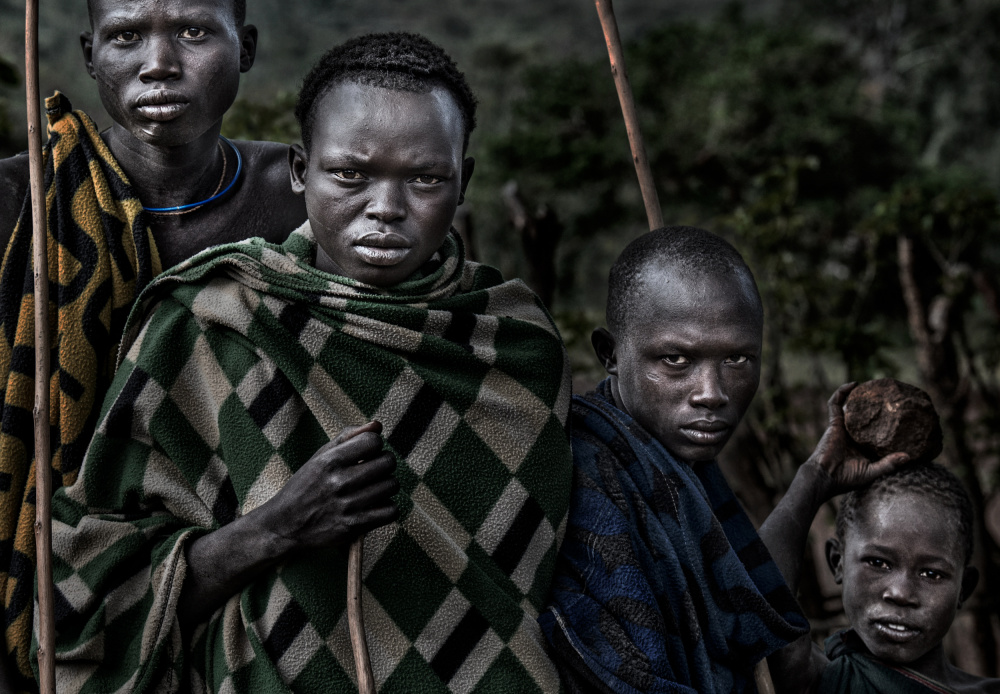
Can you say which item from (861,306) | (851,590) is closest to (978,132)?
(861,306)

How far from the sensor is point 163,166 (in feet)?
6.12

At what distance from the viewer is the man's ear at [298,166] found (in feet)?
5.50

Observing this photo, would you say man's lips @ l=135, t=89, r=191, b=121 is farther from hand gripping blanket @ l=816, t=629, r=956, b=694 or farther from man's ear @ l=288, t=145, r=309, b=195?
hand gripping blanket @ l=816, t=629, r=956, b=694

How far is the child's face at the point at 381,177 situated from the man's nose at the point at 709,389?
1.74 ft

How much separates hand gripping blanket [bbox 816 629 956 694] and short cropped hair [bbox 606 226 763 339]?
777 mm

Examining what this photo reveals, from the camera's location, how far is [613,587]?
1589mm

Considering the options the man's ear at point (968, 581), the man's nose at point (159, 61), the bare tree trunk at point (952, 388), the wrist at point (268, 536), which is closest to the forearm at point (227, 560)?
the wrist at point (268, 536)

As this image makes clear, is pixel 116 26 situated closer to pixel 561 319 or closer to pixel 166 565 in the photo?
pixel 166 565

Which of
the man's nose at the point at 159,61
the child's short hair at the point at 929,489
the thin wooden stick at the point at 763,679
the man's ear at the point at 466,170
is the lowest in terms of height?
the thin wooden stick at the point at 763,679

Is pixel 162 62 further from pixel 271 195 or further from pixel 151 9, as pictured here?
pixel 271 195

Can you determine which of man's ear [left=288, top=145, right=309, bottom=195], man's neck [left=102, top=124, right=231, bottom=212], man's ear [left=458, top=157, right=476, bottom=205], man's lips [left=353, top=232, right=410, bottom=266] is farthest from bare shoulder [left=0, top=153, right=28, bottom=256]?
man's ear [left=458, top=157, right=476, bottom=205]

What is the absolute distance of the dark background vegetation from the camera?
3631 millimetres

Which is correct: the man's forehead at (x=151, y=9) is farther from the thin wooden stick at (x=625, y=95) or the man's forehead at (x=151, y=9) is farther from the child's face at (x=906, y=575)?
the child's face at (x=906, y=575)

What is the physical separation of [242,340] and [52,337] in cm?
40
